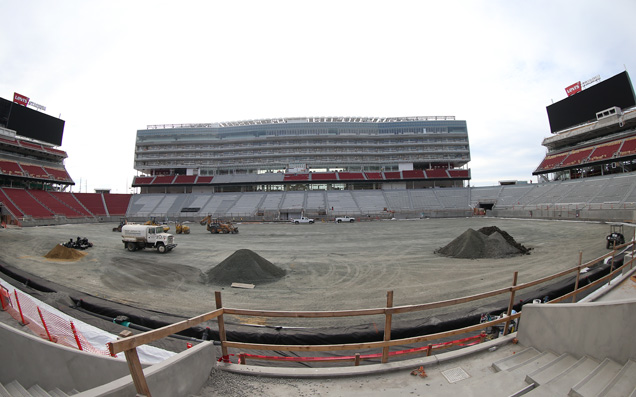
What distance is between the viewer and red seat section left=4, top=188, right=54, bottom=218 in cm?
4101

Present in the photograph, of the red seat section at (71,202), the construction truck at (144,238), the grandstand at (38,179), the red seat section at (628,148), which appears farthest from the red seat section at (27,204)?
the red seat section at (628,148)

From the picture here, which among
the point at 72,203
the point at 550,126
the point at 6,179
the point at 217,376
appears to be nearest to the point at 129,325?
the point at 217,376

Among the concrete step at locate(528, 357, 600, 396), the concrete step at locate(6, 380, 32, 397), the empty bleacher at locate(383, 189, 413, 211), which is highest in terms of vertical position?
the empty bleacher at locate(383, 189, 413, 211)

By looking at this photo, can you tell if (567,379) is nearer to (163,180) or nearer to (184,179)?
(184,179)

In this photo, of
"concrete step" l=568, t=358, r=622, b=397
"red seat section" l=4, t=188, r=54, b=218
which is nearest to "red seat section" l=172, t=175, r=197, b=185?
"red seat section" l=4, t=188, r=54, b=218

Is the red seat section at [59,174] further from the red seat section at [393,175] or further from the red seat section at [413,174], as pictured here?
the red seat section at [413,174]

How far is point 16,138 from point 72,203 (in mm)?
15651

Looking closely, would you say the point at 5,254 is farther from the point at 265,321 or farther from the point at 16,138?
the point at 16,138

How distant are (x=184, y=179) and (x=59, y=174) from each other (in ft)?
74.6

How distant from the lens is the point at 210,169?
71125 millimetres

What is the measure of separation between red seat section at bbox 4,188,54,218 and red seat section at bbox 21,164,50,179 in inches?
203

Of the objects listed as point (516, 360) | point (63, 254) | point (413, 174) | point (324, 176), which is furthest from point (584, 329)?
point (413, 174)

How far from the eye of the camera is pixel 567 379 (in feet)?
10.7

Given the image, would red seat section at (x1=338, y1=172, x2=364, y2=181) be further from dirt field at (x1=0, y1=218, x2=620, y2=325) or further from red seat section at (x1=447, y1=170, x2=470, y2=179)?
dirt field at (x1=0, y1=218, x2=620, y2=325)
